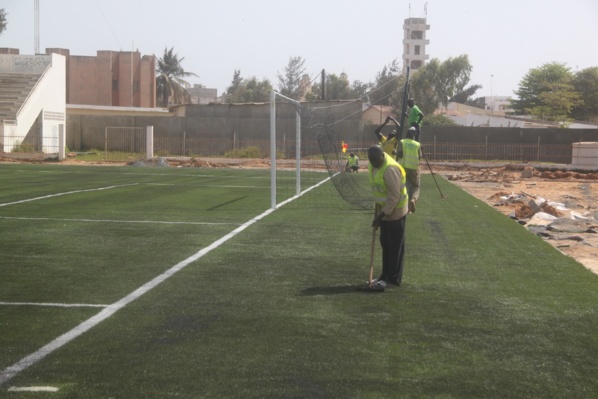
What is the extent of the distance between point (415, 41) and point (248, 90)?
145 ft

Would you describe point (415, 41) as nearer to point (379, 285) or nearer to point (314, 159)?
point (314, 159)

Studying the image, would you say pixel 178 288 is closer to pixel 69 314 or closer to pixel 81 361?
A: pixel 69 314

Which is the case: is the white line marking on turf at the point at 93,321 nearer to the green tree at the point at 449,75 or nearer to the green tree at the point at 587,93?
the green tree at the point at 449,75

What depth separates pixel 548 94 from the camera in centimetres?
8119

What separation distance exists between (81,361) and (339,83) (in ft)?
312

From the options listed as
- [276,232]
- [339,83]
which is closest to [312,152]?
[276,232]

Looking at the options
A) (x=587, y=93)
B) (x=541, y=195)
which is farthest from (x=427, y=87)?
(x=541, y=195)

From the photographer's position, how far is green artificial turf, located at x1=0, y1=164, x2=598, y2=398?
580cm

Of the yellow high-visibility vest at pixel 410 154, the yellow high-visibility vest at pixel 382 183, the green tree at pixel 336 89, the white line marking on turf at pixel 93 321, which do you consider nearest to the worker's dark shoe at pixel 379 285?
the yellow high-visibility vest at pixel 382 183

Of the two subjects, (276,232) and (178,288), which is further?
(276,232)

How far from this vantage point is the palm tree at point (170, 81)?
319 feet

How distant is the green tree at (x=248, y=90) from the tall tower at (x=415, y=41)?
3026 cm

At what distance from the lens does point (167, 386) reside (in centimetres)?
562

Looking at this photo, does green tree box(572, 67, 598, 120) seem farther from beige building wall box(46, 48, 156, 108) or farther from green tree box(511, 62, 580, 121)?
beige building wall box(46, 48, 156, 108)
